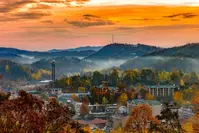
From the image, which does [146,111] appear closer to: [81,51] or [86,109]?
[86,109]

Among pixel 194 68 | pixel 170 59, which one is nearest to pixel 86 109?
pixel 194 68

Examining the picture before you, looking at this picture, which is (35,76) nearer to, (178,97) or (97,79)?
(97,79)

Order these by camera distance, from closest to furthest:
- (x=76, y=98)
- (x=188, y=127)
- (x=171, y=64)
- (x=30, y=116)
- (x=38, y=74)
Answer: (x=30, y=116) < (x=188, y=127) < (x=76, y=98) < (x=171, y=64) < (x=38, y=74)

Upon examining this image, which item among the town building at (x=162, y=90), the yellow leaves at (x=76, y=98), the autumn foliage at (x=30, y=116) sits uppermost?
the autumn foliage at (x=30, y=116)

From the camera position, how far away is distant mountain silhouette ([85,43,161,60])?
111125mm

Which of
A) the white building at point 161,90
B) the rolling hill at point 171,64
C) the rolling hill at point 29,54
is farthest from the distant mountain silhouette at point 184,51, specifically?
the rolling hill at point 29,54

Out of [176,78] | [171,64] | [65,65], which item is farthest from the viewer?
[65,65]

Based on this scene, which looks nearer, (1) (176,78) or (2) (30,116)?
(2) (30,116)

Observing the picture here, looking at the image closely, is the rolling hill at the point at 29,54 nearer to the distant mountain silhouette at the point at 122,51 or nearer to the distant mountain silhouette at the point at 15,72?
the distant mountain silhouette at the point at 122,51

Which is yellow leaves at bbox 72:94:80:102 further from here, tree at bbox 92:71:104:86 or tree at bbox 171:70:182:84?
tree at bbox 171:70:182:84

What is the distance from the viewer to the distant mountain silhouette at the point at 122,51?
365 feet

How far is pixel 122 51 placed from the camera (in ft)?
391

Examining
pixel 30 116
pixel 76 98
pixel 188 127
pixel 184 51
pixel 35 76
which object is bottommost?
pixel 35 76

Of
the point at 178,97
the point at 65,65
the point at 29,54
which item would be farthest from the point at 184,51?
the point at 29,54
